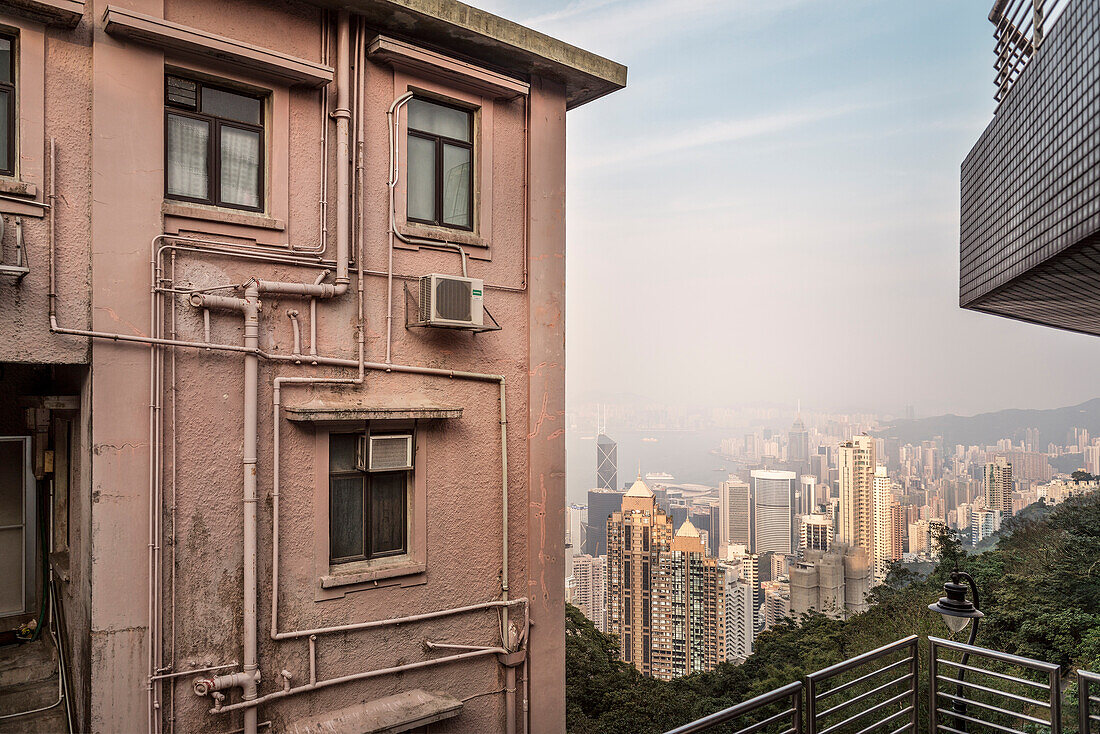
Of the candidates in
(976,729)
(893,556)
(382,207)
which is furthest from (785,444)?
Result: (382,207)

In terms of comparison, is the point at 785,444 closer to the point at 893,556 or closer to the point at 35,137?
the point at 893,556

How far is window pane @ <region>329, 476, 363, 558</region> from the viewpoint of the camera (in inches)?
242

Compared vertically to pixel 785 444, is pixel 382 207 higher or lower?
higher

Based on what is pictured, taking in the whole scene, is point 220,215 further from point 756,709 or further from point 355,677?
point 756,709

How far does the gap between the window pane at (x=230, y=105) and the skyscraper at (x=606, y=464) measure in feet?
203

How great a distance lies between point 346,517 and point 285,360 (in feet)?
5.02

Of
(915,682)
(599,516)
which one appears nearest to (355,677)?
(915,682)

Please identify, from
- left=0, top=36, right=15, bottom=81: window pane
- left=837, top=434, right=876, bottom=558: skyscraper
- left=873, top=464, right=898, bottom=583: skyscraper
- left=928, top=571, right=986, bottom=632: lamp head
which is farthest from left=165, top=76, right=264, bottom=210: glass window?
left=873, top=464, right=898, bottom=583: skyscraper

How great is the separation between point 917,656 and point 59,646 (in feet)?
25.0

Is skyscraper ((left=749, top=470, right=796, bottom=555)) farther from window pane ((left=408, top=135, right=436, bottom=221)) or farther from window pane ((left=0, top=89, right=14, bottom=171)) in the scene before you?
window pane ((left=0, top=89, right=14, bottom=171))

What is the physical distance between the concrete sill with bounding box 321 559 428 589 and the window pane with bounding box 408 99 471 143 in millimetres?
4180

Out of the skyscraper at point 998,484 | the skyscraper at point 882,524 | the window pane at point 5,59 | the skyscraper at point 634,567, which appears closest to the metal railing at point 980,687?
the window pane at point 5,59

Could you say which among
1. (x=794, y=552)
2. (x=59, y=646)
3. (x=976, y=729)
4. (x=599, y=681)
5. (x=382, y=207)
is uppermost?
(x=382, y=207)

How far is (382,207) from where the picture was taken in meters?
6.43
